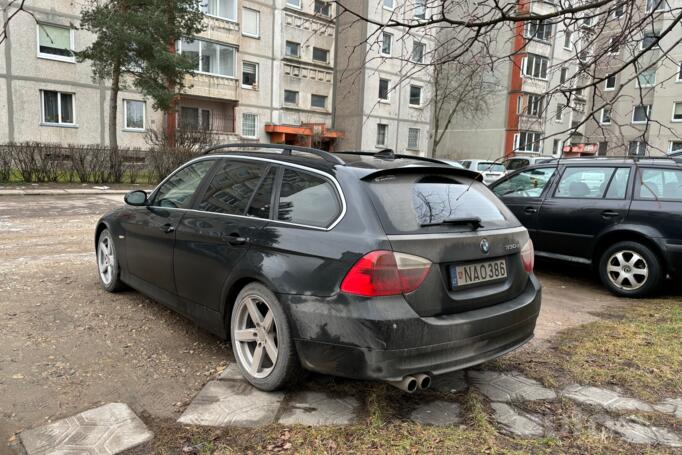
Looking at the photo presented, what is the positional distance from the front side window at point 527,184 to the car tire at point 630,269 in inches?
52.8

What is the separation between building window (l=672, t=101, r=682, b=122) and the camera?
41281 millimetres

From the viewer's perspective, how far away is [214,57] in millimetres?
31250

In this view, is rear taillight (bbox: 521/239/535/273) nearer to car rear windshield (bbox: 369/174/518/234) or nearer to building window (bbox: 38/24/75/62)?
car rear windshield (bbox: 369/174/518/234)

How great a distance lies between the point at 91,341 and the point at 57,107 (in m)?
25.5

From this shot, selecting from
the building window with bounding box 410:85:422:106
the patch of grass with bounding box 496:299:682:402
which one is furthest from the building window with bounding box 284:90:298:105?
the patch of grass with bounding box 496:299:682:402

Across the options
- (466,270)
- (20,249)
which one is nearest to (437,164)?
(466,270)

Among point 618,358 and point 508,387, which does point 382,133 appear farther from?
point 508,387

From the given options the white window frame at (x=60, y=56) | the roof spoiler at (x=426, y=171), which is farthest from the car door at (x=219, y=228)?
the white window frame at (x=60, y=56)

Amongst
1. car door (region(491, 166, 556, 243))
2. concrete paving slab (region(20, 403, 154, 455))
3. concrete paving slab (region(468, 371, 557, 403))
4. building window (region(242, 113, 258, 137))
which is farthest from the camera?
building window (region(242, 113, 258, 137))

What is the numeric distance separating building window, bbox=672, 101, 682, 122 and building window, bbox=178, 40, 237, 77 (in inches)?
1401

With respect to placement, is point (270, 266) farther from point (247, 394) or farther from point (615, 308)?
point (615, 308)

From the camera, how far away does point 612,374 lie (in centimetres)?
380

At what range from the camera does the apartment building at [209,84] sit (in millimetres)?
23938

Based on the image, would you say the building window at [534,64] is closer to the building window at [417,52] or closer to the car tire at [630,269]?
the car tire at [630,269]
